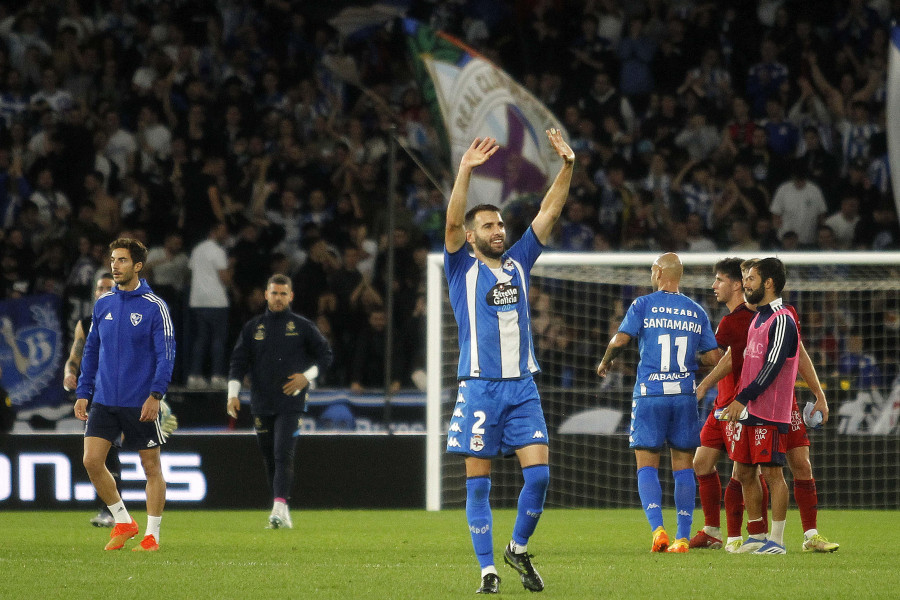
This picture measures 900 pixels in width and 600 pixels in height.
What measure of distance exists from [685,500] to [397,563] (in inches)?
79.0

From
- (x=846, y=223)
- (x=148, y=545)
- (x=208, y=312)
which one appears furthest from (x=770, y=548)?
(x=846, y=223)

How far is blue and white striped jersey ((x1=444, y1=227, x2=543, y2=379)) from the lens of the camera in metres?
6.71

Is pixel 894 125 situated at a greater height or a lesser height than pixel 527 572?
greater

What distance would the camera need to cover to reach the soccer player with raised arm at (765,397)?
8.26 metres

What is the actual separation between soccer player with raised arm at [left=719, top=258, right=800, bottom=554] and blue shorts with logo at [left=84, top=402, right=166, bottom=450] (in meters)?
3.73

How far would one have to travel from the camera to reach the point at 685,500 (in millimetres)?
8703

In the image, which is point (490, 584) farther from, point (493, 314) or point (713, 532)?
point (713, 532)

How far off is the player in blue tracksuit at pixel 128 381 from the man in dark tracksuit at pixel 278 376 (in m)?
1.87

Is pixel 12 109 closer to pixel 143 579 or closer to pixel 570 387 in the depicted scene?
pixel 570 387

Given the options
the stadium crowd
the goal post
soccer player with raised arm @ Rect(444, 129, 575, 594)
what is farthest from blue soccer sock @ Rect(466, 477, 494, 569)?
the stadium crowd

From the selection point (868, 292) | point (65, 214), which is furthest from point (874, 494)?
point (65, 214)

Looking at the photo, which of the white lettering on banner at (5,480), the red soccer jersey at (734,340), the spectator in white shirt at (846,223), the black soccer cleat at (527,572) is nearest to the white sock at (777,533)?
the red soccer jersey at (734,340)

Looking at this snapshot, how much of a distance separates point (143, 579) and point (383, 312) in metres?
7.45

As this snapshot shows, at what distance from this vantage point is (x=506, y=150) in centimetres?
1529
